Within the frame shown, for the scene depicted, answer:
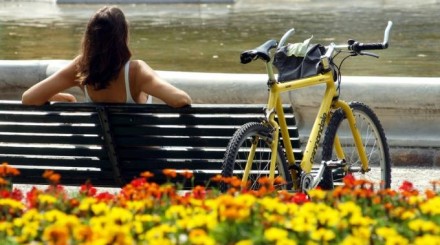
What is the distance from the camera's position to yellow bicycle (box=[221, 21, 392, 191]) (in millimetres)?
5773

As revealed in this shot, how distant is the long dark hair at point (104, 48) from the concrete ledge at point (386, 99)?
95.7 inches

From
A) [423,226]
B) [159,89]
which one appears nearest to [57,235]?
[423,226]

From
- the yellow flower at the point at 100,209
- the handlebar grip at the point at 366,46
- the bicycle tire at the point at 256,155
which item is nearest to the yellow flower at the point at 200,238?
the yellow flower at the point at 100,209

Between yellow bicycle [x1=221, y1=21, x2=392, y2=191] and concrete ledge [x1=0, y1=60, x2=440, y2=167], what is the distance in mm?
1284

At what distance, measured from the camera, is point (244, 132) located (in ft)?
18.3

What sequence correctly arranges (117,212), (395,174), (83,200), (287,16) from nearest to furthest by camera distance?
(117,212) → (83,200) → (395,174) → (287,16)

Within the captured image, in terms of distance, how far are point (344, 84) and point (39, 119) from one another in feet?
9.27

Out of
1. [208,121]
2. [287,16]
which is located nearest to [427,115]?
[208,121]

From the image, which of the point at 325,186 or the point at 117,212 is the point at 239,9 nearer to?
the point at 325,186

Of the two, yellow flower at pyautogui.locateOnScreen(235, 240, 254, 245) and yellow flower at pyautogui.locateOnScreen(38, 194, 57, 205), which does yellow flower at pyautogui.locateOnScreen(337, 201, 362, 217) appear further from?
yellow flower at pyautogui.locateOnScreen(38, 194, 57, 205)

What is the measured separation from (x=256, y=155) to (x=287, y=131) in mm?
321

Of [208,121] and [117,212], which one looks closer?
[117,212]

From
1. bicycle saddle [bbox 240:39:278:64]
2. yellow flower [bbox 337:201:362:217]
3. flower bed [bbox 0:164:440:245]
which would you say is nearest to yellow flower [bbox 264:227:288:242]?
flower bed [bbox 0:164:440:245]

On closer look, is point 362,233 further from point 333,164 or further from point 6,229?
point 333,164
